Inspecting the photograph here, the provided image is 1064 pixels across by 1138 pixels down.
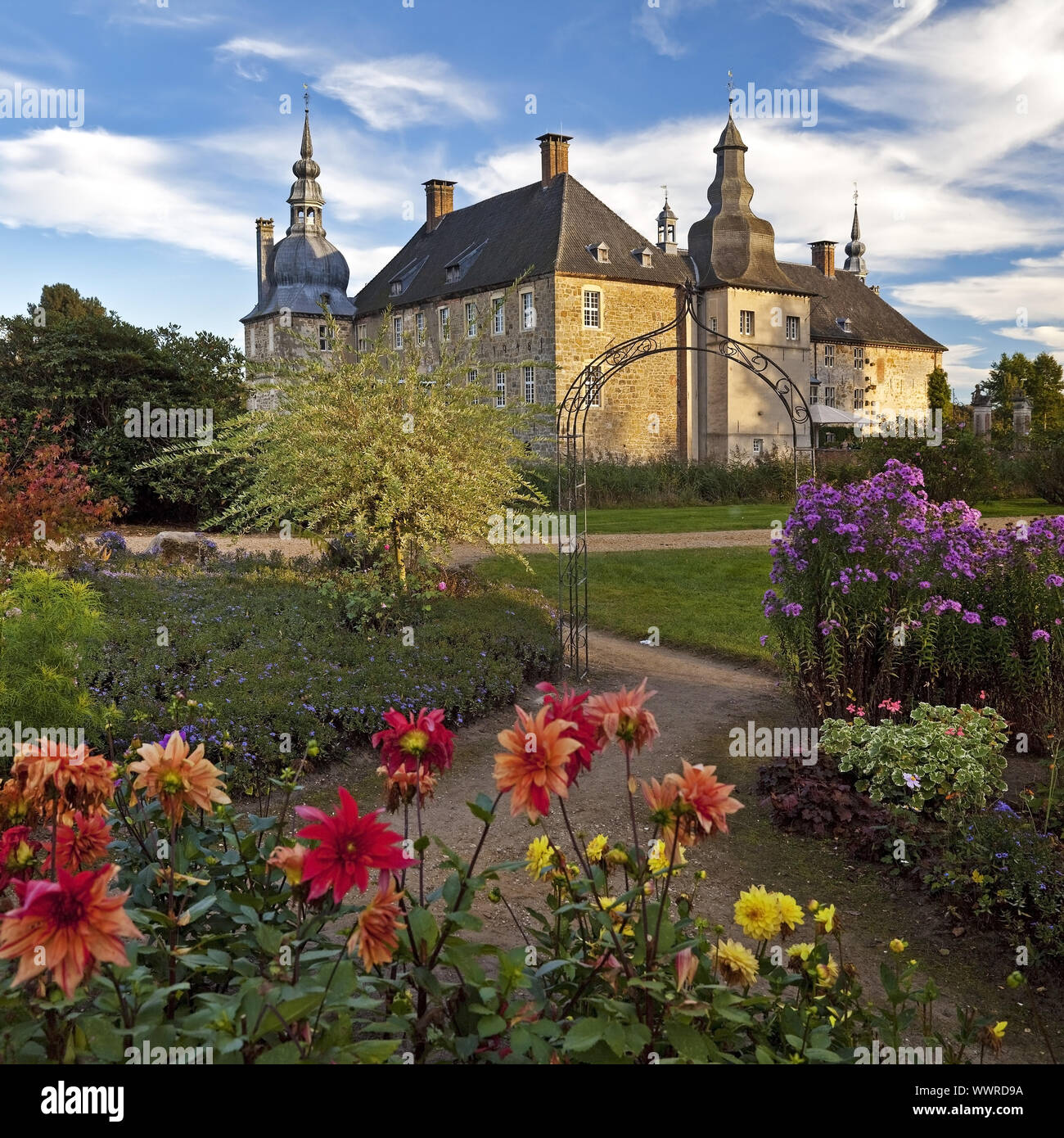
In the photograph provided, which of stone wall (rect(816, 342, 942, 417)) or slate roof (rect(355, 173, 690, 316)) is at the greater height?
slate roof (rect(355, 173, 690, 316))

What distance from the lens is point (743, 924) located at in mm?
2416

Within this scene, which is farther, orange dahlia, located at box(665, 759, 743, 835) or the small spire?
the small spire

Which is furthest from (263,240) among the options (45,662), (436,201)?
(45,662)

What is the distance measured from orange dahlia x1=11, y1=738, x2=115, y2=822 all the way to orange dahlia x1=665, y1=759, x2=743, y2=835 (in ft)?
4.06

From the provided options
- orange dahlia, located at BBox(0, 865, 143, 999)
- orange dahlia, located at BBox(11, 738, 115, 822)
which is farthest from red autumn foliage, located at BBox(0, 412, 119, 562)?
orange dahlia, located at BBox(0, 865, 143, 999)

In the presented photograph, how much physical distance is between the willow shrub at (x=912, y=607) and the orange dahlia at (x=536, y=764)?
13.8 ft

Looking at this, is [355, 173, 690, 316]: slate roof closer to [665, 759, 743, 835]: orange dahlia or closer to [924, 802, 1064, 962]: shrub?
[924, 802, 1064, 962]: shrub

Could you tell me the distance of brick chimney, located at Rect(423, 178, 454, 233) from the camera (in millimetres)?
42281

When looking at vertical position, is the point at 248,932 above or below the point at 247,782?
above

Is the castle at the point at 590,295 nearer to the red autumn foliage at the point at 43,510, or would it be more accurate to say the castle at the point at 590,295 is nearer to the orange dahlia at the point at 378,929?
the red autumn foliage at the point at 43,510

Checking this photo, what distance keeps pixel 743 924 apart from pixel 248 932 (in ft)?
3.95

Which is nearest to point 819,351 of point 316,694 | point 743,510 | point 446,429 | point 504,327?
point 504,327

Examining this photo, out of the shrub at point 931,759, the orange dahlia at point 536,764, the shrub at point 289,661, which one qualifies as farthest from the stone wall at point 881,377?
the orange dahlia at point 536,764
